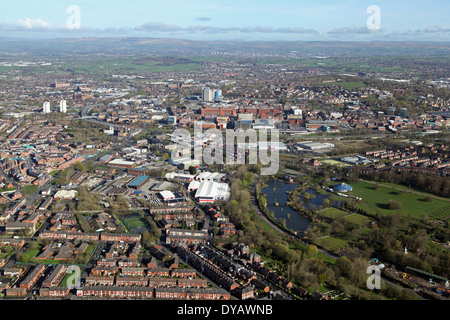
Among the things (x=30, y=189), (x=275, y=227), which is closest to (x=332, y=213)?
(x=275, y=227)

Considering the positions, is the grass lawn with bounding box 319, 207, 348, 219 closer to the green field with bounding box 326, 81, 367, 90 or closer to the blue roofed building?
the blue roofed building

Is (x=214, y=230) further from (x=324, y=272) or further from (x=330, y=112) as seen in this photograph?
(x=330, y=112)

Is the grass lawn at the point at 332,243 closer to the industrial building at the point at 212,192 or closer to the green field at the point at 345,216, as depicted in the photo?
the green field at the point at 345,216

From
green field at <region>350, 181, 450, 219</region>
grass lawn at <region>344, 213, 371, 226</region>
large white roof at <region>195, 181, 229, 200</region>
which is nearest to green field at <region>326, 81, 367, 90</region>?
green field at <region>350, 181, 450, 219</region>

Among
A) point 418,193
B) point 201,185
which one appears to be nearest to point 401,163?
point 418,193

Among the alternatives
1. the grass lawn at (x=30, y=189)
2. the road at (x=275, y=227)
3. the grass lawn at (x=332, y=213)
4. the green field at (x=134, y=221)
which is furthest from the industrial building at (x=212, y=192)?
the grass lawn at (x=30, y=189)

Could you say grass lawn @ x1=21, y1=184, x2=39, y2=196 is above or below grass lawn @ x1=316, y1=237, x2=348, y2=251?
above
